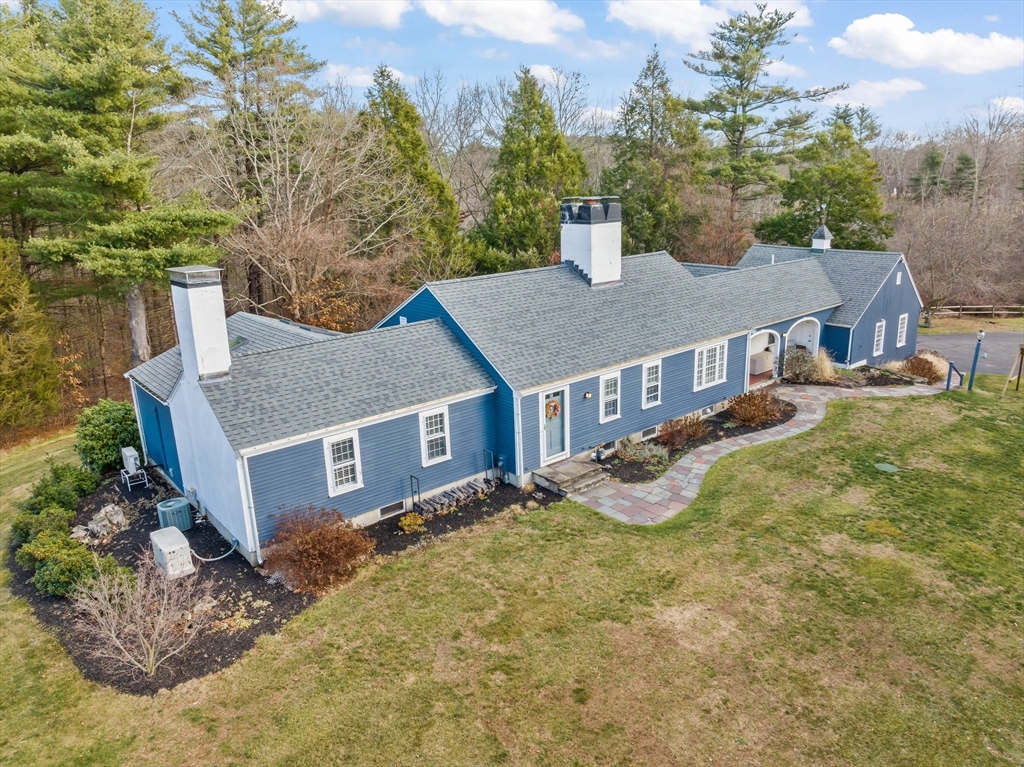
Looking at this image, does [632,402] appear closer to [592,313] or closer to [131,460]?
[592,313]

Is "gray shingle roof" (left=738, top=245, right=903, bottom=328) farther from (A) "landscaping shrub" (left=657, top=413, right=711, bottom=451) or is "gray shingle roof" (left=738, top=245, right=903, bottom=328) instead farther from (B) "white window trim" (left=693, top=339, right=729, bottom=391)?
(A) "landscaping shrub" (left=657, top=413, right=711, bottom=451)

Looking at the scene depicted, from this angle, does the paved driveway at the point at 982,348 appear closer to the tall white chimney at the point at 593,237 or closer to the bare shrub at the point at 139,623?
the tall white chimney at the point at 593,237

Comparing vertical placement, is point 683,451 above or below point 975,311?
below

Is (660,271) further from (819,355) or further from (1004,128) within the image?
(1004,128)

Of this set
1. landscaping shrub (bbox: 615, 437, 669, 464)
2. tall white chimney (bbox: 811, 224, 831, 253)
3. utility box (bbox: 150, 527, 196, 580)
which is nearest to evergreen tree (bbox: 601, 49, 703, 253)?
tall white chimney (bbox: 811, 224, 831, 253)

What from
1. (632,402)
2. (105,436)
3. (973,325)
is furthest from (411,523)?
(973,325)

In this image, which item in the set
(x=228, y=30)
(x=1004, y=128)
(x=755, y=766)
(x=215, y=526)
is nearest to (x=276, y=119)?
(x=228, y=30)

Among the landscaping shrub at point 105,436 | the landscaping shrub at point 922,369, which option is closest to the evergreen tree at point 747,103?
the landscaping shrub at point 922,369
